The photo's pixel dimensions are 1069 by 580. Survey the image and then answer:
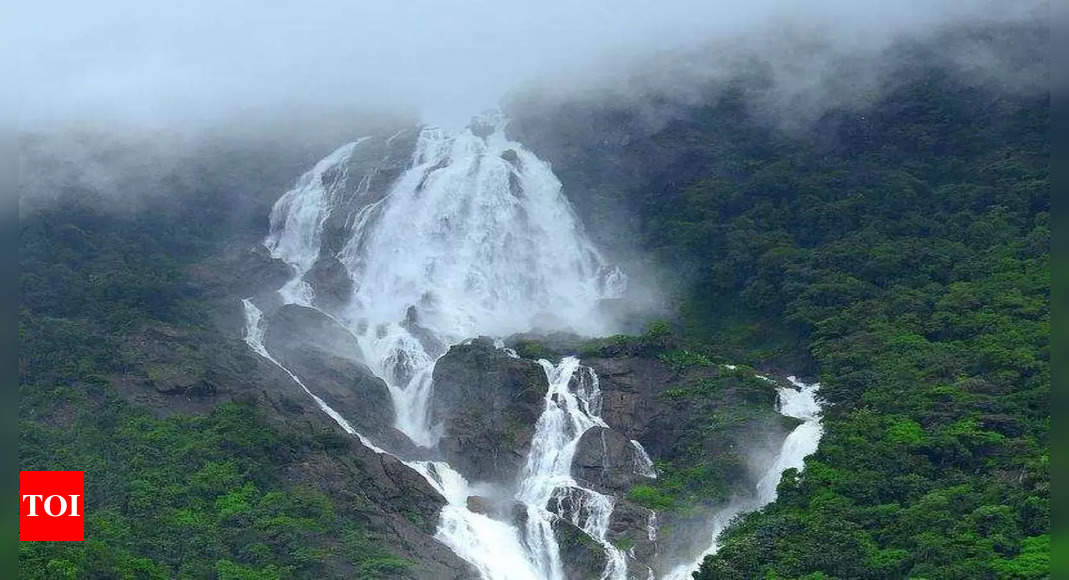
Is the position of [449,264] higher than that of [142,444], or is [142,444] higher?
[449,264]

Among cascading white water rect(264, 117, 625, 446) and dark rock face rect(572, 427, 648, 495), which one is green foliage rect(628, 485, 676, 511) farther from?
cascading white water rect(264, 117, 625, 446)

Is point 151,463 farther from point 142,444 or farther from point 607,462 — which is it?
point 607,462

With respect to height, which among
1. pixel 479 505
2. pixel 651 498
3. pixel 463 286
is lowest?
pixel 651 498

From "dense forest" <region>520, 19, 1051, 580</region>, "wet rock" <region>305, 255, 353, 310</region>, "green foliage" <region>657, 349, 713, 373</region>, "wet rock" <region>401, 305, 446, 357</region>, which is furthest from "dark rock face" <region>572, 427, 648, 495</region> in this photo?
"wet rock" <region>305, 255, 353, 310</region>

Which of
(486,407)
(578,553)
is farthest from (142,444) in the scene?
(578,553)

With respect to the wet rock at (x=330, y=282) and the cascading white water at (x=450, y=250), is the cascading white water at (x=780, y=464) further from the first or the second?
the wet rock at (x=330, y=282)

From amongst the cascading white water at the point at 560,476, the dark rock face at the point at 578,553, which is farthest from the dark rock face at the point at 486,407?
the dark rock face at the point at 578,553

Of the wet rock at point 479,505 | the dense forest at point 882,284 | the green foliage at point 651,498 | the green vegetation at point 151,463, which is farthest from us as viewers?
the wet rock at point 479,505

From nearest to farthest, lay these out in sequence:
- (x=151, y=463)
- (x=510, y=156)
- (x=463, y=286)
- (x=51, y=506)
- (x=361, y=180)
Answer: (x=51, y=506) → (x=151, y=463) → (x=463, y=286) → (x=361, y=180) → (x=510, y=156)
